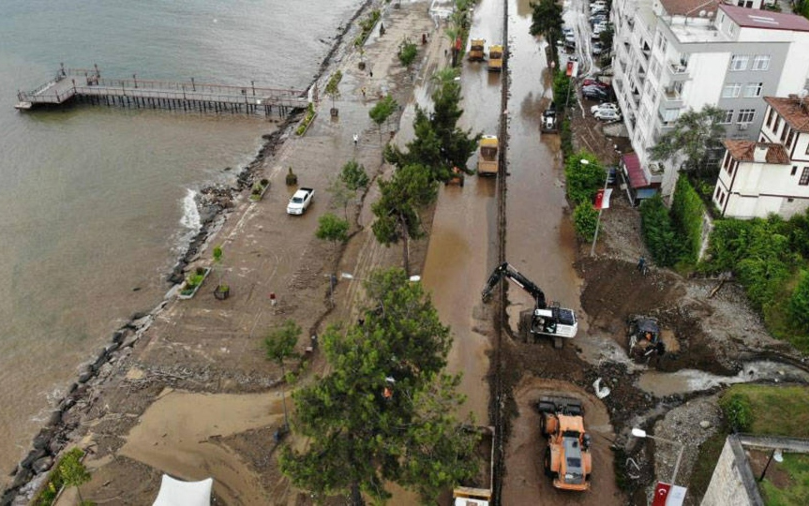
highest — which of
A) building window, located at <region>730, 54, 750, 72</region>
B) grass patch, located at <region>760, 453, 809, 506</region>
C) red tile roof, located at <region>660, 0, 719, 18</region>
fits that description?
red tile roof, located at <region>660, 0, 719, 18</region>

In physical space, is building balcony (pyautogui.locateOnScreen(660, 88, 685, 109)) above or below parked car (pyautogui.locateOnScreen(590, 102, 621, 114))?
above

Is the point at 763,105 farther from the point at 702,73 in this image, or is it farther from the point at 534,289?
the point at 534,289

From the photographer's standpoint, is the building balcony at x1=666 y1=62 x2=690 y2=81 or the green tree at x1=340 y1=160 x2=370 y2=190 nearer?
the building balcony at x1=666 y1=62 x2=690 y2=81

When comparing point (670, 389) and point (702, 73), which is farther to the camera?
point (702, 73)

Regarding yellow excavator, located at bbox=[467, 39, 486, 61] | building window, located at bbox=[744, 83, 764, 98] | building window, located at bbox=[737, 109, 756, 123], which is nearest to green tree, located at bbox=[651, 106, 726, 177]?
building window, located at bbox=[737, 109, 756, 123]

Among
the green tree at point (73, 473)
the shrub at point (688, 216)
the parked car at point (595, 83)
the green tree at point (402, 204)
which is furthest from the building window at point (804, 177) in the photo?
the green tree at point (73, 473)

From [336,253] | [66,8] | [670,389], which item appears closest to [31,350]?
[336,253]

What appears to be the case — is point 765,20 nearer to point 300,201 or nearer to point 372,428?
point 300,201

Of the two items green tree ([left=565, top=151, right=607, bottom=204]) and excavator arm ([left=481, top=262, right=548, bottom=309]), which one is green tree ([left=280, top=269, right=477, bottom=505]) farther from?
green tree ([left=565, top=151, right=607, bottom=204])

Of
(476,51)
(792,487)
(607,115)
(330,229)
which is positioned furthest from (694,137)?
(476,51)
